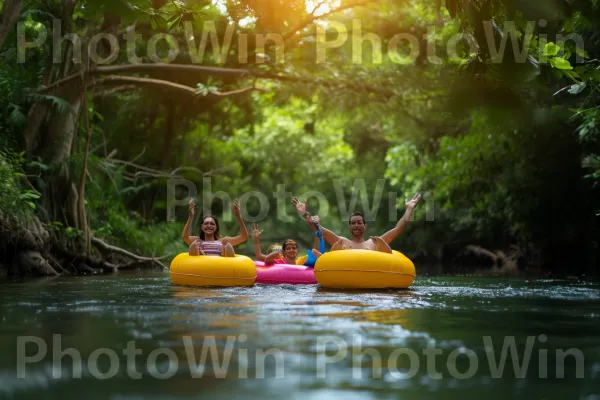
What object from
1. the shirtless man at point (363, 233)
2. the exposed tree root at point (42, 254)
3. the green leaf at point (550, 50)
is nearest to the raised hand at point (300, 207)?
the shirtless man at point (363, 233)

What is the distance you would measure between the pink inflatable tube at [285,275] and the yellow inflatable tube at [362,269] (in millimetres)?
1560

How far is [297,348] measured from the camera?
5289 millimetres

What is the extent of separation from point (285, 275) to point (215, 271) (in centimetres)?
152

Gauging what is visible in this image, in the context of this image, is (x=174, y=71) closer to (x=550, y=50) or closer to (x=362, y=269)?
(x=362, y=269)

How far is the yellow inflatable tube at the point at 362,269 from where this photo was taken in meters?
10.4

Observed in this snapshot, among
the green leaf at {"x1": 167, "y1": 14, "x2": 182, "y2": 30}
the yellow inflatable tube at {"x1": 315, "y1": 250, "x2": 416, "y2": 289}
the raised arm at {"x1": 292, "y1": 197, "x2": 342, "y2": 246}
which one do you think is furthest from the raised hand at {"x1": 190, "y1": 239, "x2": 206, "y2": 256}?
the green leaf at {"x1": 167, "y1": 14, "x2": 182, "y2": 30}

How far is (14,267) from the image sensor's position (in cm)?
1437

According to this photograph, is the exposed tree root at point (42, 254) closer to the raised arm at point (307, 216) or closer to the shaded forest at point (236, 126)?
the shaded forest at point (236, 126)

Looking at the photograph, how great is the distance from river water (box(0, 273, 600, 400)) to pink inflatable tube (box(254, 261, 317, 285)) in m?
3.02

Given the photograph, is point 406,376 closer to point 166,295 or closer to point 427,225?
point 166,295

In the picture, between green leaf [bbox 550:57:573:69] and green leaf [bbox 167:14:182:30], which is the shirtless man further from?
green leaf [bbox 550:57:573:69]

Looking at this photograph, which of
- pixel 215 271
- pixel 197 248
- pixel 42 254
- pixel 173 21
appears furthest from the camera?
pixel 42 254

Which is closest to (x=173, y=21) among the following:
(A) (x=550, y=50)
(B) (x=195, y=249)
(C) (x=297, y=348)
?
(C) (x=297, y=348)

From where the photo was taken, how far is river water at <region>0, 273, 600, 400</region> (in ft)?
13.8
